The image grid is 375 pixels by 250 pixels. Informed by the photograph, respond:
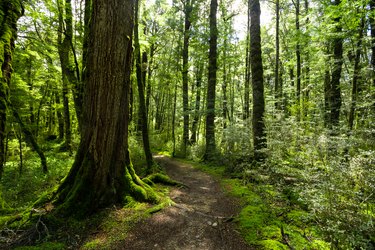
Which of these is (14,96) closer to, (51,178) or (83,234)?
(51,178)

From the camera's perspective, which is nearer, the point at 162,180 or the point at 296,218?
the point at 296,218

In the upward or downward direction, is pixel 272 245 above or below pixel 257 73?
below

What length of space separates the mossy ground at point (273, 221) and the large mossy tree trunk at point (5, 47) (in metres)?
5.39

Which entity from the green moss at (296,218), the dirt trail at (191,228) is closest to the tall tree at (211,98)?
the dirt trail at (191,228)

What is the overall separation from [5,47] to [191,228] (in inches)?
220

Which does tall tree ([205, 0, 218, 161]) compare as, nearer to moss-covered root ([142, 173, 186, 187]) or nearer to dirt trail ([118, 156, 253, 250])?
moss-covered root ([142, 173, 186, 187])

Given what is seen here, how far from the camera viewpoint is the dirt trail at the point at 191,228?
3.52 meters

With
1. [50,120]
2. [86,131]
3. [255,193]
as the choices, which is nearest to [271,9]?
[255,193]

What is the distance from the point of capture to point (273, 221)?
160 inches

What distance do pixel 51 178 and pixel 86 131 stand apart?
4901 millimetres

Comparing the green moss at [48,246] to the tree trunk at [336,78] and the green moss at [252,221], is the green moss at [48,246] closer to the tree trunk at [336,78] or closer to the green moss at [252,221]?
the green moss at [252,221]

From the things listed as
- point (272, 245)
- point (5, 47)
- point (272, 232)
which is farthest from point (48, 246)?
point (5, 47)

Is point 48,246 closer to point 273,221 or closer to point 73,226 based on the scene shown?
point 73,226

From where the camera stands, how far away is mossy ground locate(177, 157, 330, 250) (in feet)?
11.0
